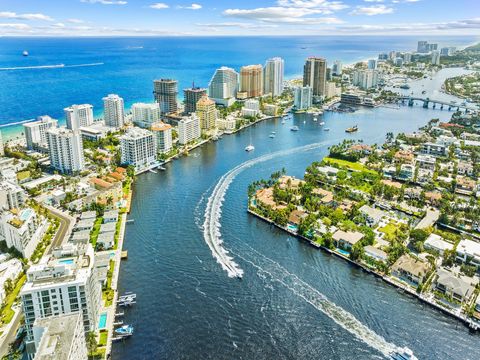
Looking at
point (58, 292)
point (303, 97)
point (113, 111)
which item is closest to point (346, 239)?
point (58, 292)

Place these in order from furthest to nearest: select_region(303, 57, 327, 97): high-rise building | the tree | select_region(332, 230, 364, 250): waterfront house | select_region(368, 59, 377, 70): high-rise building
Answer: select_region(368, 59, 377, 70): high-rise building < select_region(303, 57, 327, 97): high-rise building < select_region(332, 230, 364, 250): waterfront house < the tree

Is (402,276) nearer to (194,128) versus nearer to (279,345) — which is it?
(279,345)

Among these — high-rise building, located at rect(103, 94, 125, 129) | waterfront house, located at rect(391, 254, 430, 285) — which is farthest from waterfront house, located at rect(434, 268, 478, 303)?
high-rise building, located at rect(103, 94, 125, 129)

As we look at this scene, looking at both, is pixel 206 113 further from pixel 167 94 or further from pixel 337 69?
pixel 337 69

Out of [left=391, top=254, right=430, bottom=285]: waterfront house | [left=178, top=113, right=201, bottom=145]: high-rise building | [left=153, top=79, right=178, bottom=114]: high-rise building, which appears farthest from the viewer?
[left=153, top=79, right=178, bottom=114]: high-rise building

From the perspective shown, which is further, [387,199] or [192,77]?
[192,77]

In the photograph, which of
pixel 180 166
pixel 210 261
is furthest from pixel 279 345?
pixel 180 166

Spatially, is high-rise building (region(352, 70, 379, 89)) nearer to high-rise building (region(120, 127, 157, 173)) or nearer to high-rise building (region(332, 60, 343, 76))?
high-rise building (region(332, 60, 343, 76))
